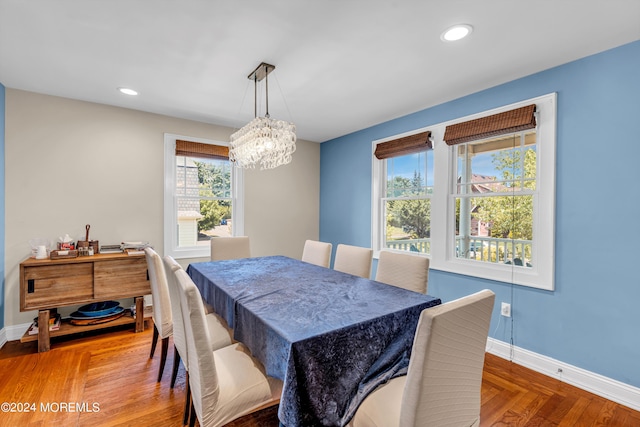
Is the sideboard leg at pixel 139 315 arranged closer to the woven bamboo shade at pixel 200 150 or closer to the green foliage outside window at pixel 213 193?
the green foliage outside window at pixel 213 193

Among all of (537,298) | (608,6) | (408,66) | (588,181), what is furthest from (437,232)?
(608,6)

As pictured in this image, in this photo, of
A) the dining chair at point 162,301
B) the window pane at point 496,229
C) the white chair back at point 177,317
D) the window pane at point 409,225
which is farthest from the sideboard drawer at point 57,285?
the window pane at point 496,229

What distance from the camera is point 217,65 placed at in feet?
7.76

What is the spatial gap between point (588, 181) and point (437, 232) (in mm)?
1330

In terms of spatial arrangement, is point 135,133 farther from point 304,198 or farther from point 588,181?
point 588,181

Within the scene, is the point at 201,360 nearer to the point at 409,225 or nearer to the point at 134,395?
the point at 134,395

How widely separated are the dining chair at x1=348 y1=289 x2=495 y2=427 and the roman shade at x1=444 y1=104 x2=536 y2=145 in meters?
1.98

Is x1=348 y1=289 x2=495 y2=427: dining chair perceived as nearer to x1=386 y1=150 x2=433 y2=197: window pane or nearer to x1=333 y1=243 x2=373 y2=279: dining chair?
x1=333 y1=243 x2=373 y2=279: dining chair

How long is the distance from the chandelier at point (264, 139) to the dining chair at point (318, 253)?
1.03 metres

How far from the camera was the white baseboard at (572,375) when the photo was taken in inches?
78.6

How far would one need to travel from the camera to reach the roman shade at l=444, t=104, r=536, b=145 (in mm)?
2453

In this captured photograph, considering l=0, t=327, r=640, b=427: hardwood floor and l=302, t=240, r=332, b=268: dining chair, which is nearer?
l=0, t=327, r=640, b=427: hardwood floor

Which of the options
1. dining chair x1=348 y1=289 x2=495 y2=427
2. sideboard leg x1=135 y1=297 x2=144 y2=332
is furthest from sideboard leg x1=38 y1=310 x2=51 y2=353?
dining chair x1=348 y1=289 x2=495 y2=427

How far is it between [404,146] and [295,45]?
1.89 m
